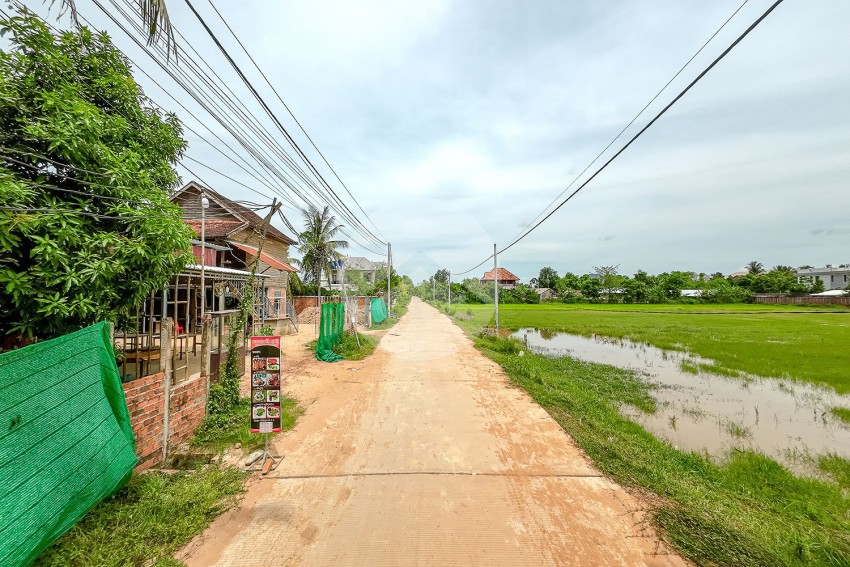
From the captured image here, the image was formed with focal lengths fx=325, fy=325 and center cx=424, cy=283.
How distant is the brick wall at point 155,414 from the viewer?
3547mm

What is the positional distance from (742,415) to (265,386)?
907 centimetres

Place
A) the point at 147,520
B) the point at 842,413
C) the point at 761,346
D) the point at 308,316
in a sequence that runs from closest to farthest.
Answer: the point at 147,520
the point at 842,413
the point at 761,346
the point at 308,316

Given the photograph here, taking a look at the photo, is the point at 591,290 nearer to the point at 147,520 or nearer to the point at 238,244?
the point at 238,244

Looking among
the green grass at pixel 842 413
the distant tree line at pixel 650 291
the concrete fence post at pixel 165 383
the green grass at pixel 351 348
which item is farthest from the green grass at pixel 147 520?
the distant tree line at pixel 650 291

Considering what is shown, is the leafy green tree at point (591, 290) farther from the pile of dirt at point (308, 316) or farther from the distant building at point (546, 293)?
the pile of dirt at point (308, 316)

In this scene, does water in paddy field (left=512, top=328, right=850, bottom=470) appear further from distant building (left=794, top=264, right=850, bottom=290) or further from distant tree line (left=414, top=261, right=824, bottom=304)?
distant building (left=794, top=264, right=850, bottom=290)

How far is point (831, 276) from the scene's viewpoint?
211ft

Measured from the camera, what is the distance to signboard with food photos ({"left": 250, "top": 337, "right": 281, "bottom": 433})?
3.94 metres

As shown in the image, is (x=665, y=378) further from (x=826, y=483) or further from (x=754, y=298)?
(x=754, y=298)

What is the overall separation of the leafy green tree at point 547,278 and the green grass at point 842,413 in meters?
61.1

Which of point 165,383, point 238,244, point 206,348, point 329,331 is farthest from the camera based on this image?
point 238,244

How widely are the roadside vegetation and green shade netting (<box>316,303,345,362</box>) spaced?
18.1ft

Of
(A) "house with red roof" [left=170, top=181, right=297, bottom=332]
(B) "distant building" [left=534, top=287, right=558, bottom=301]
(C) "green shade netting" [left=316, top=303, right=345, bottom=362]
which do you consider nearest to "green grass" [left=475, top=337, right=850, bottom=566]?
(C) "green shade netting" [left=316, top=303, right=345, bottom=362]

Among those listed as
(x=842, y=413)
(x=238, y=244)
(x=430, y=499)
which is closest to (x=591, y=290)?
(x=842, y=413)
